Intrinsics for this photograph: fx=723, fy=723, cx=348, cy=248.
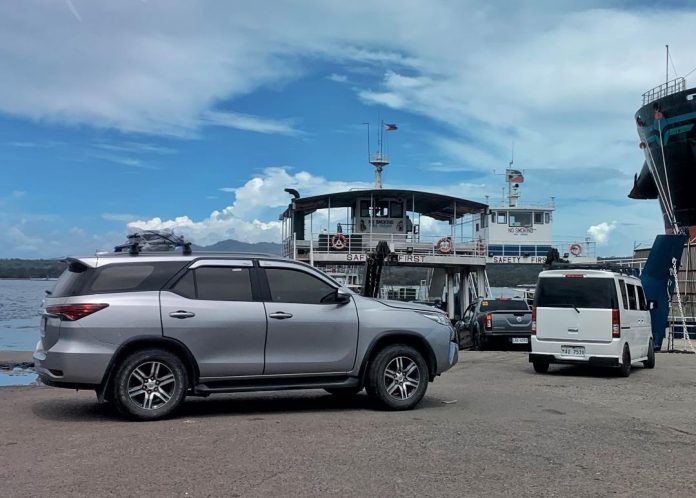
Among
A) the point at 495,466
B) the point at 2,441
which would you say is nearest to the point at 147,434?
the point at 2,441

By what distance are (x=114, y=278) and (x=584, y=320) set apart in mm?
8929

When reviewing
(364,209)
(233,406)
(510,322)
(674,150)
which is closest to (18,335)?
(510,322)

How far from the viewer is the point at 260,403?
9258mm

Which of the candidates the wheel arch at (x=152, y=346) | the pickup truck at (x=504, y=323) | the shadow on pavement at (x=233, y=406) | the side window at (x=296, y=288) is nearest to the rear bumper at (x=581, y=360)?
the shadow on pavement at (x=233, y=406)

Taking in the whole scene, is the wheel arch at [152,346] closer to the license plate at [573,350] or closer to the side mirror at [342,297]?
the side mirror at [342,297]

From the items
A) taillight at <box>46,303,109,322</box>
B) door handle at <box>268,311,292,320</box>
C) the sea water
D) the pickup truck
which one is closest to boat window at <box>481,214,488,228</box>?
the pickup truck

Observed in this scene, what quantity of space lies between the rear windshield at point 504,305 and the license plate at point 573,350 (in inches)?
290

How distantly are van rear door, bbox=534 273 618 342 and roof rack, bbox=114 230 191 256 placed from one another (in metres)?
7.31

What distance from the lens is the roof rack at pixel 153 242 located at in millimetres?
8188

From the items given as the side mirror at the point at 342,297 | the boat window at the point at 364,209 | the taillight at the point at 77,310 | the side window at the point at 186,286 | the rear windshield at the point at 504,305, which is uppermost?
the boat window at the point at 364,209

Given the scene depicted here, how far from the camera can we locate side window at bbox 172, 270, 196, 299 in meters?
7.86

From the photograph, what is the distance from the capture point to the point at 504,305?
21.1 metres

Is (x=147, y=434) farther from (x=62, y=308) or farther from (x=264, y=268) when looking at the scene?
(x=264, y=268)

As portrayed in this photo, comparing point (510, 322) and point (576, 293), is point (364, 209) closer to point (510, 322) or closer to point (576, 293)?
point (510, 322)
